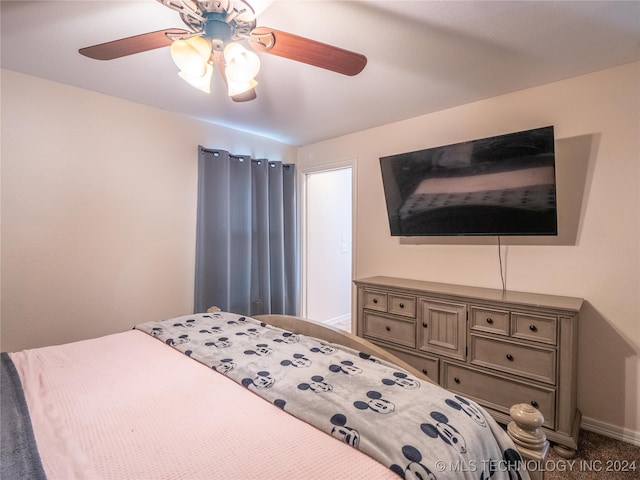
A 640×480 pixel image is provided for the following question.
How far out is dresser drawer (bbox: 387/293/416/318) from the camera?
235 cm

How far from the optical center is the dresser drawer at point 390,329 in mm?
2357

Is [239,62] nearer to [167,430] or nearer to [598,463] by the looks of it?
[167,430]

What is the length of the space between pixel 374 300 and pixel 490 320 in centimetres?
87

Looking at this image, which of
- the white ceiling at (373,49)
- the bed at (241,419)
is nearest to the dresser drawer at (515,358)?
the bed at (241,419)

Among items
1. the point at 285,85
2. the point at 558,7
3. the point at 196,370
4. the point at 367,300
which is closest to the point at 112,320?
the point at 196,370

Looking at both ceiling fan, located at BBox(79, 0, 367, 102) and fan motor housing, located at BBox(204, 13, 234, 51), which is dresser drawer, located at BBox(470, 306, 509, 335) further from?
fan motor housing, located at BBox(204, 13, 234, 51)

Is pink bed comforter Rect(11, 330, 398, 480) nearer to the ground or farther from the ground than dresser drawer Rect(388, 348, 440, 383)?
farther from the ground

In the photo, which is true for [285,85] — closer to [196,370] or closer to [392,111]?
[392,111]

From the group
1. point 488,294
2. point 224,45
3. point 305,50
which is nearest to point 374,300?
point 488,294

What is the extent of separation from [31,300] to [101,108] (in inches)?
58.7

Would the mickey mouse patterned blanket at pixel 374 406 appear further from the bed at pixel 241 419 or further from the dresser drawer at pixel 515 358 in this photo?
the dresser drawer at pixel 515 358

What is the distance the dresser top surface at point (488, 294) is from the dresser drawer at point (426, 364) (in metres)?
0.50

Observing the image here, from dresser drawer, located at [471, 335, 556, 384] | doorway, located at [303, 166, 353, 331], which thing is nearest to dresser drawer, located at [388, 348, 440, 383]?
dresser drawer, located at [471, 335, 556, 384]

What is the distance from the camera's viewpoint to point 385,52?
5.87 feet
